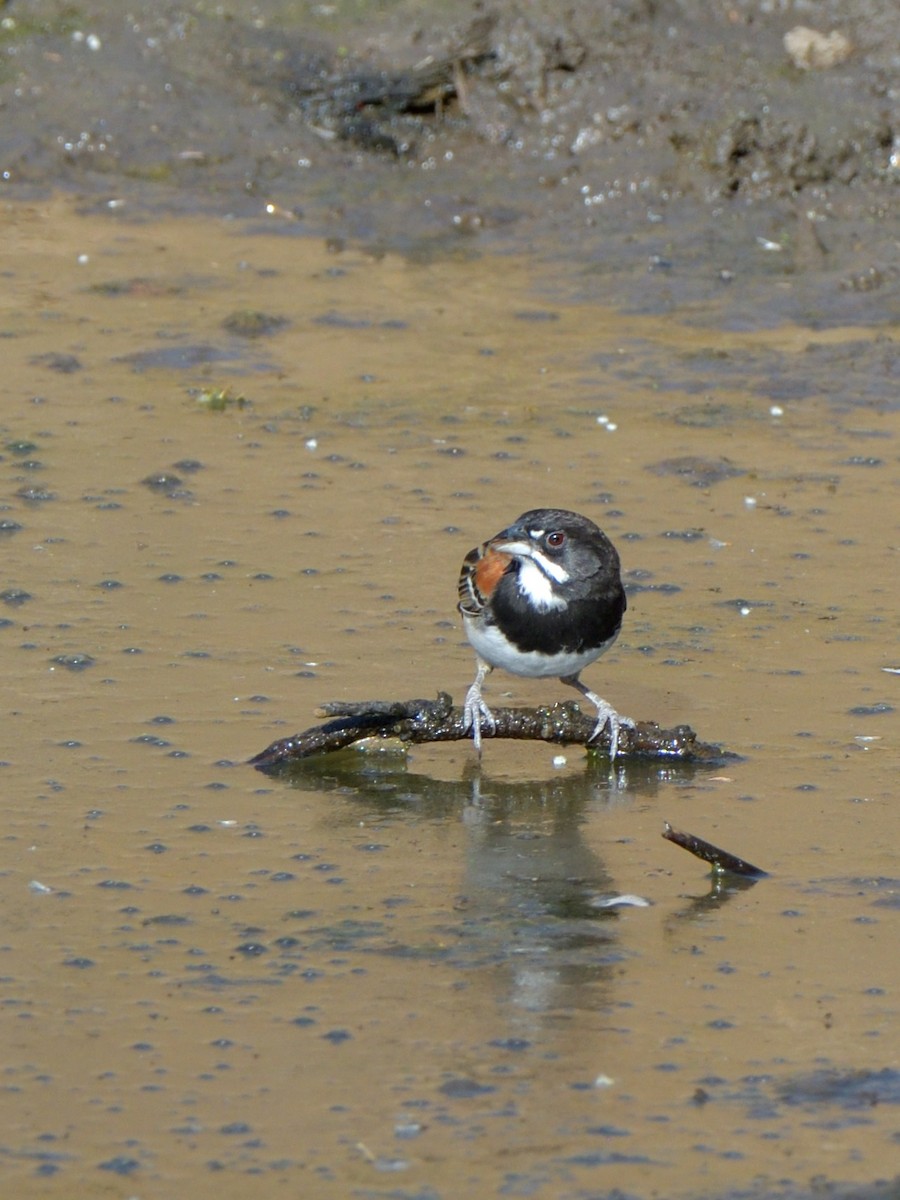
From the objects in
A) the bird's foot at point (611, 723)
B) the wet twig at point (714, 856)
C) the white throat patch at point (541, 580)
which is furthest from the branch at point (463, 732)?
the wet twig at point (714, 856)

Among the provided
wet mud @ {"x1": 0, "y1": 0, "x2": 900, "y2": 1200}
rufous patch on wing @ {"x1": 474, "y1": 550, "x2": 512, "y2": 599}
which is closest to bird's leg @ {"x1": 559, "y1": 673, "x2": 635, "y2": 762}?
wet mud @ {"x1": 0, "y1": 0, "x2": 900, "y2": 1200}

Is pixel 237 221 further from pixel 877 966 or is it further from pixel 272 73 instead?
pixel 877 966

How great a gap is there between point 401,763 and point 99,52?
28.2ft

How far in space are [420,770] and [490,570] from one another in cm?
73

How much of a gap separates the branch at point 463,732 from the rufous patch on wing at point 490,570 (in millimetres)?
433

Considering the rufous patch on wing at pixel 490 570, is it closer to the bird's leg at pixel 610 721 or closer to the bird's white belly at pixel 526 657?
the bird's white belly at pixel 526 657

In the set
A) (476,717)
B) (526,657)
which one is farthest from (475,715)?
(526,657)

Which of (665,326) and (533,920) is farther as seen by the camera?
(665,326)

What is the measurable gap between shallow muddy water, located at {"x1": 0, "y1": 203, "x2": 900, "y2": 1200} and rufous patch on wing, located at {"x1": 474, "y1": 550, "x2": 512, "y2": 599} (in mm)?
562

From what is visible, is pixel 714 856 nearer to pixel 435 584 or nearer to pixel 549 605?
pixel 549 605

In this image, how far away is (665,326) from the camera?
439 inches

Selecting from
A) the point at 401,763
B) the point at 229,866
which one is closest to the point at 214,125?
the point at 401,763

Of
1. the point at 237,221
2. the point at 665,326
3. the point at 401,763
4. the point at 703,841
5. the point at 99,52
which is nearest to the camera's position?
the point at 703,841

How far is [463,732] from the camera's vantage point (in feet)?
21.5
